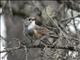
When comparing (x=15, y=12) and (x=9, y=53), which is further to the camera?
(x=15, y=12)

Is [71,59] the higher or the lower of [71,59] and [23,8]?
the lower

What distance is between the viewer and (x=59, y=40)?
4.58 meters

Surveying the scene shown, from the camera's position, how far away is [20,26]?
8.09m

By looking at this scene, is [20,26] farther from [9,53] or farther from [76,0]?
[9,53]

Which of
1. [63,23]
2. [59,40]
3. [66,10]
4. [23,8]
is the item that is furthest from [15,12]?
[59,40]

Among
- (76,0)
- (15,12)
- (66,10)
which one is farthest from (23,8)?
(66,10)

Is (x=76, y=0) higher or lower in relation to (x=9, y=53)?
higher

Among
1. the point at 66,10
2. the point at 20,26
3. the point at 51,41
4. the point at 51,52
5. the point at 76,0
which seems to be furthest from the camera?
the point at 20,26

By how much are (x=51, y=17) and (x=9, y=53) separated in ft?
2.54

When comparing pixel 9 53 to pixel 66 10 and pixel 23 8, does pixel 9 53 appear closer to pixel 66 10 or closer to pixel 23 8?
pixel 66 10

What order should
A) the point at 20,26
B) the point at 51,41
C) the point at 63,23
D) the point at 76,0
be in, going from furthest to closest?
the point at 20,26 → the point at 76,0 → the point at 63,23 → the point at 51,41

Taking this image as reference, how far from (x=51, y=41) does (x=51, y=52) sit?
1.14 feet

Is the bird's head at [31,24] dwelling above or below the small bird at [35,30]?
above

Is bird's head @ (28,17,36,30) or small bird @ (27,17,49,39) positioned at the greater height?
bird's head @ (28,17,36,30)
